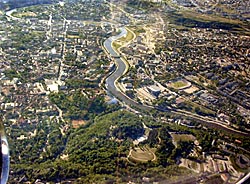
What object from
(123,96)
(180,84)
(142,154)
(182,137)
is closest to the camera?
(142,154)

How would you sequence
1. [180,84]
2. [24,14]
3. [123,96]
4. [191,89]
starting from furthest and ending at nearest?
[24,14], [180,84], [191,89], [123,96]

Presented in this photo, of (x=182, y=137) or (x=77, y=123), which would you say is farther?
(x=77, y=123)

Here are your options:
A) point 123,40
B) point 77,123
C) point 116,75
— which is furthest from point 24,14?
point 77,123

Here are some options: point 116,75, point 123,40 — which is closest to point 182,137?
point 116,75

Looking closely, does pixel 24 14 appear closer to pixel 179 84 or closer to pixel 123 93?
pixel 123 93

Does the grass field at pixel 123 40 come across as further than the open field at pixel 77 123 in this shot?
Yes

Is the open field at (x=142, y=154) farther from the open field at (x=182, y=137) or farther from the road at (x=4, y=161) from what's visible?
the road at (x=4, y=161)

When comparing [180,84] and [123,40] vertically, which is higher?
[123,40]

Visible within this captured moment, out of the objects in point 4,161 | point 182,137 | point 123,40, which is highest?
point 4,161

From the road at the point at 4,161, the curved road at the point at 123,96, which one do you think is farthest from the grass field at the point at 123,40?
the road at the point at 4,161
